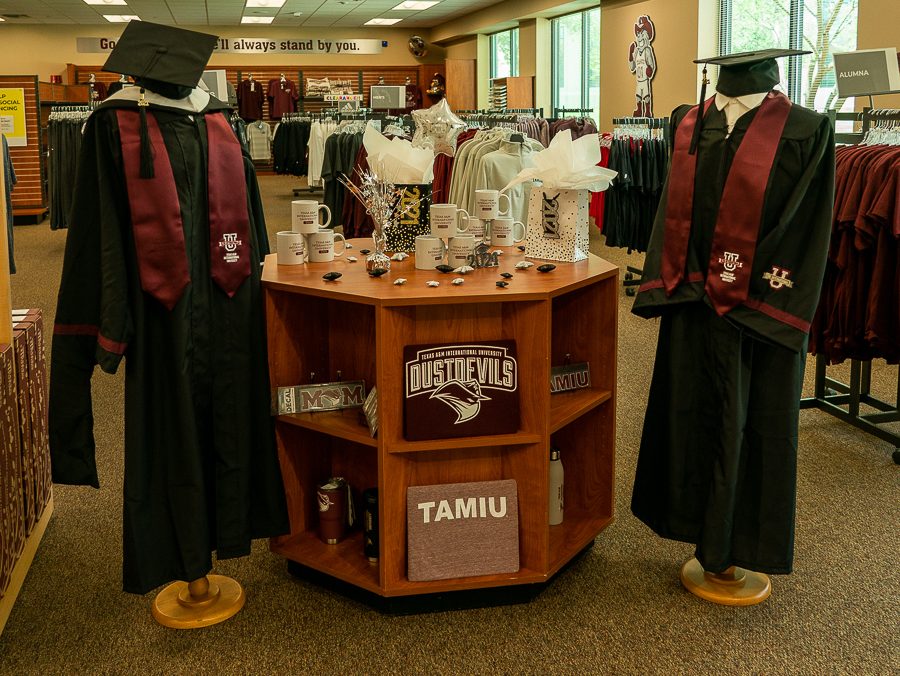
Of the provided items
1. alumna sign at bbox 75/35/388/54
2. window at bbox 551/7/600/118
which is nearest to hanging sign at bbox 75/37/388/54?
alumna sign at bbox 75/35/388/54

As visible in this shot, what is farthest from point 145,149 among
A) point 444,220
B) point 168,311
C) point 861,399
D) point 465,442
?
point 861,399

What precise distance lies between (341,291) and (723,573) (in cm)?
137

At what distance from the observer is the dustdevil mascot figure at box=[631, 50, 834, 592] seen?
7.45 feet

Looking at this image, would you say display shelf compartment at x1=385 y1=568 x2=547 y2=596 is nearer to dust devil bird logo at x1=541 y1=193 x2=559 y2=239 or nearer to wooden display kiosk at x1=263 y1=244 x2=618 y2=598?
wooden display kiosk at x1=263 y1=244 x2=618 y2=598

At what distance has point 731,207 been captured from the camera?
7.58 feet

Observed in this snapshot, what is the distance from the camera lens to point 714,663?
2.30m

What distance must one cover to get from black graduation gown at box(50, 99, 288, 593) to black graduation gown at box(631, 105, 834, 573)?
1.09 m

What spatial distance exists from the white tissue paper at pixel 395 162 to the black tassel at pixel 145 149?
2.83 feet

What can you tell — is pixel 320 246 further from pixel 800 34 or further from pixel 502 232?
pixel 800 34

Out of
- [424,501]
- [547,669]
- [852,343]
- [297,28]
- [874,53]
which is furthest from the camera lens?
[297,28]

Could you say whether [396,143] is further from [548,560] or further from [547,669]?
[547,669]

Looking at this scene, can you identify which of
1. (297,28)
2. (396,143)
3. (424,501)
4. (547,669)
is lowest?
(547,669)

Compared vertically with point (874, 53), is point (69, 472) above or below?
below

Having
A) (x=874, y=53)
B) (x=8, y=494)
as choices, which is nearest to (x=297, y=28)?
(x=874, y=53)
